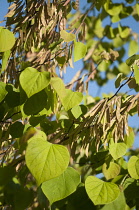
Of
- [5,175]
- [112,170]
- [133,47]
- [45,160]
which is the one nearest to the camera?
[45,160]

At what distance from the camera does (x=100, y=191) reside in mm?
639

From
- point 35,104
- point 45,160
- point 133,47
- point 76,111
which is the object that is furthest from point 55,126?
point 133,47

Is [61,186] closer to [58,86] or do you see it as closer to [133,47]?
[58,86]

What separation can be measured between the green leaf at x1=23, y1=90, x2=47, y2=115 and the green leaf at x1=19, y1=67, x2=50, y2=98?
47 mm

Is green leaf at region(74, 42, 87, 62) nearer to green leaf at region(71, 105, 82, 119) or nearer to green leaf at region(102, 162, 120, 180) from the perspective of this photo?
green leaf at region(71, 105, 82, 119)

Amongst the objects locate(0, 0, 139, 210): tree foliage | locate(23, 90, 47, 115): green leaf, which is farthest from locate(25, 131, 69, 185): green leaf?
locate(23, 90, 47, 115): green leaf

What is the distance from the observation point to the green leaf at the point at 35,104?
0.68 meters

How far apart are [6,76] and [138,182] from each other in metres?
0.40

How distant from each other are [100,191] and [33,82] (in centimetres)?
24

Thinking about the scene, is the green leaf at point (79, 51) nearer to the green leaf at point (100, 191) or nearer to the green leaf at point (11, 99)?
the green leaf at point (11, 99)

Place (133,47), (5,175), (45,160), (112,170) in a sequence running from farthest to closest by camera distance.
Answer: (133,47) < (112,170) < (5,175) < (45,160)

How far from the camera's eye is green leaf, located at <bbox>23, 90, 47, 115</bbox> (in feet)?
2.22

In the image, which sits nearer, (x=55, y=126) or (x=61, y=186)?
(x=61, y=186)

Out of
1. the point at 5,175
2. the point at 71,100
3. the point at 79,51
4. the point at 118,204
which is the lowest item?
the point at 118,204
